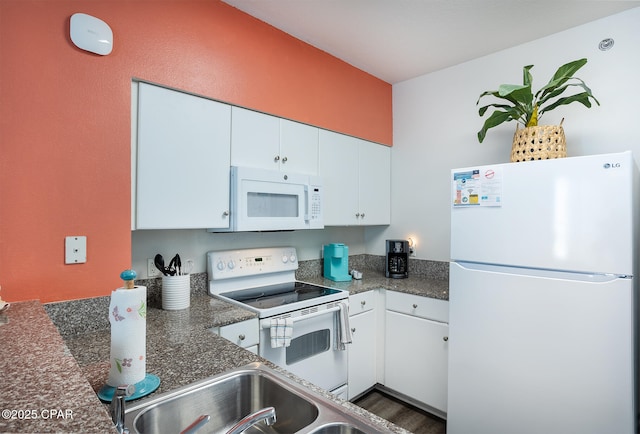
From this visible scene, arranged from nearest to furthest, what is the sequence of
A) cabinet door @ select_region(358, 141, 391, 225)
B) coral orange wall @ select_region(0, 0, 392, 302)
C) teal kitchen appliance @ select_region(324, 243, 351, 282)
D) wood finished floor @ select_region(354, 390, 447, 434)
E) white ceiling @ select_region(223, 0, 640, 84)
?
1. coral orange wall @ select_region(0, 0, 392, 302)
2. white ceiling @ select_region(223, 0, 640, 84)
3. wood finished floor @ select_region(354, 390, 447, 434)
4. teal kitchen appliance @ select_region(324, 243, 351, 282)
5. cabinet door @ select_region(358, 141, 391, 225)

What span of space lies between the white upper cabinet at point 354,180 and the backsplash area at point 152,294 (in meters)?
0.45

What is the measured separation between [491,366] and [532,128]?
1.30m

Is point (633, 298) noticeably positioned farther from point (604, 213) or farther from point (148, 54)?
point (148, 54)

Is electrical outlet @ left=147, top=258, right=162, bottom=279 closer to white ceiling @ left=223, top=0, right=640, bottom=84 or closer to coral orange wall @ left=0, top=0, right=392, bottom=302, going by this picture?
coral orange wall @ left=0, top=0, right=392, bottom=302

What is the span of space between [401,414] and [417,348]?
47 centimetres

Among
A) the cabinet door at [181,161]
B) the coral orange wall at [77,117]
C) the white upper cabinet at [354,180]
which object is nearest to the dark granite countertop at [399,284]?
the white upper cabinet at [354,180]

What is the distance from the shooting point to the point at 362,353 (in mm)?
2475

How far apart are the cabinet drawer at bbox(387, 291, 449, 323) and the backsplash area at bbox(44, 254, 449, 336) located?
19.0 inches

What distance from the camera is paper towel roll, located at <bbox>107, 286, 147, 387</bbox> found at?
88 centimetres

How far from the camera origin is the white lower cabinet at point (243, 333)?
1.66 metres

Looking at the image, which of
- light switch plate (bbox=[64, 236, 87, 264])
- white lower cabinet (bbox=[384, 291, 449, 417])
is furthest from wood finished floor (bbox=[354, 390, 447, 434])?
light switch plate (bbox=[64, 236, 87, 264])

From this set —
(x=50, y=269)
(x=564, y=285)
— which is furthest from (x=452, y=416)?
(x=50, y=269)

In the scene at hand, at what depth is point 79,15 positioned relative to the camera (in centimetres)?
139

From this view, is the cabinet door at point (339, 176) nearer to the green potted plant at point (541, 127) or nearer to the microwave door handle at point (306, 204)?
the microwave door handle at point (306, 204)
